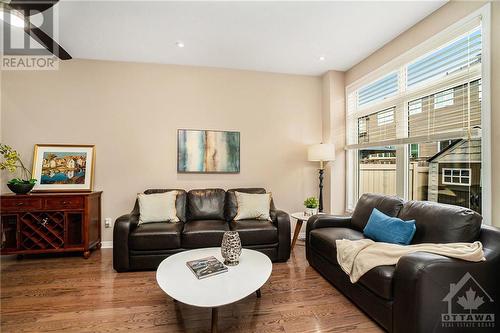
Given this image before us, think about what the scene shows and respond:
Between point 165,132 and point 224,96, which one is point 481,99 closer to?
point 224,96

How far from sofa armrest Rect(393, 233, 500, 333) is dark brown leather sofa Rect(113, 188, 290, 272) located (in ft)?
5.00

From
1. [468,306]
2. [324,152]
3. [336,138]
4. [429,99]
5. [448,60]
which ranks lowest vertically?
[468,306]

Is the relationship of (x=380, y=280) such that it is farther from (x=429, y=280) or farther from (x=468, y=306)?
(x=468, y=306)

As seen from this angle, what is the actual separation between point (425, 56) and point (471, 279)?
2.25 metres

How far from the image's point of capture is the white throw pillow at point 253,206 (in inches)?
126

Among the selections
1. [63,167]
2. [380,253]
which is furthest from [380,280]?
[63,167]

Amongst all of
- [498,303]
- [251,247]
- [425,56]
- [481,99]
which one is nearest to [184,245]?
[251,247]

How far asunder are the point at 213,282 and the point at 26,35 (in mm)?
3634

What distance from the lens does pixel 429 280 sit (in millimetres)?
1475

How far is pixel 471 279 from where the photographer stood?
5.10 feet

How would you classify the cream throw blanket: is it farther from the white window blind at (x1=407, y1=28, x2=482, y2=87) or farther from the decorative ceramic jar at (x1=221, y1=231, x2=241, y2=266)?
the white window blind at (x1=407, y1=28, x2=482, y2=87)

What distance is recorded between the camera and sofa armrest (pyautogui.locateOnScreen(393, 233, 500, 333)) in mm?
1470

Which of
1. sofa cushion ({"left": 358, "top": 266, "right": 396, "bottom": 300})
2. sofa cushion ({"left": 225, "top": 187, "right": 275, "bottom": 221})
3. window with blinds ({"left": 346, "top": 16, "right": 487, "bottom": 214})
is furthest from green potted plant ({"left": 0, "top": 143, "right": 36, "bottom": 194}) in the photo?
window with blinds ({"left": 346, "top": 16, "right": 487, "bottom": 214})

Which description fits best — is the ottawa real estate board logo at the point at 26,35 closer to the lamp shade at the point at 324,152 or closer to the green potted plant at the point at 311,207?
the lamp shade at the point at 324,152
